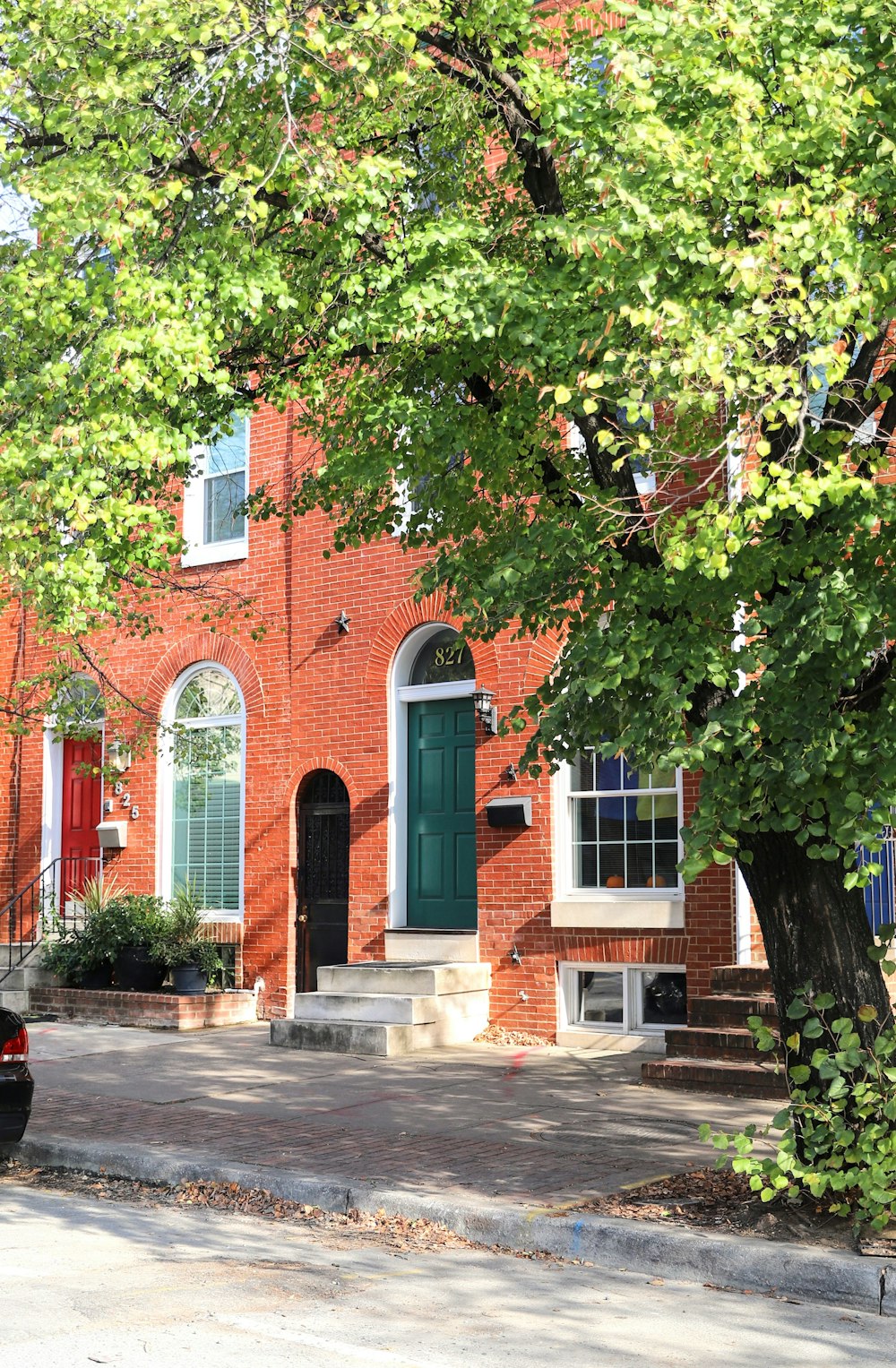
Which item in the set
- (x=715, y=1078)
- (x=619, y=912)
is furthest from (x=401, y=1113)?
(x=619, y=912)

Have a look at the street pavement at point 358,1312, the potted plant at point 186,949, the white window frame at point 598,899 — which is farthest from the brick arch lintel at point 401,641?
the street pavement at point 358,1312

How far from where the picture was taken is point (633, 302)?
A: 632cm

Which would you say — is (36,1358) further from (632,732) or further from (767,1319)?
(632,732)

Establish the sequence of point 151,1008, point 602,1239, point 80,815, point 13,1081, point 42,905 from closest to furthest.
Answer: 1. point 602,1239
2. point 13,1081
3. point 151,1008
4. point 42,905
5. point 80,815

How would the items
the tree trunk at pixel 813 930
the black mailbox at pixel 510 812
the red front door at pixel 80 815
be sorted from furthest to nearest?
the red front door at pixel 80 815 → the black mailbox at pixel 510 812 → the tree trunk at pixel 813 930

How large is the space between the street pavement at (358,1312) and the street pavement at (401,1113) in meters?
1.00

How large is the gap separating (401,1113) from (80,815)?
9607 millimetres

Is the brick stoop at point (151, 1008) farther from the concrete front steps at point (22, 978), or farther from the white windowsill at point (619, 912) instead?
the white windowsill at point (619, 912)

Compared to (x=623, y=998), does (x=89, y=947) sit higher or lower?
higher

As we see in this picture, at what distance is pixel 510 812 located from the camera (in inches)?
523

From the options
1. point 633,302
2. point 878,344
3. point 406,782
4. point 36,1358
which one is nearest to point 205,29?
point 633,302

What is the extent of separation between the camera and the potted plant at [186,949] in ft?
49.6

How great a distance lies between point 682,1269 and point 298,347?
582cm

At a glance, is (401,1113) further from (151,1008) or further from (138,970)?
(138,970)
